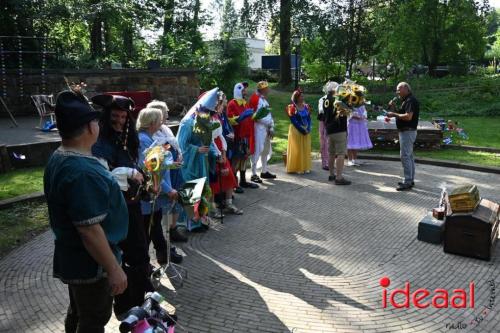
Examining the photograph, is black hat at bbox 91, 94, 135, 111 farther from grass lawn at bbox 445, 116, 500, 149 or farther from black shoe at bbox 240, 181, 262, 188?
grass lawn at bbox 445, 116, 500, 149

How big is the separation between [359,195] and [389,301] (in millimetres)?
4039

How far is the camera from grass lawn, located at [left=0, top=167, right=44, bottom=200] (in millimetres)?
8219

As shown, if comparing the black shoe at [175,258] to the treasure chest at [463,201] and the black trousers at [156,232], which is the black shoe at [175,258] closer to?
the black trousers at [156,232]

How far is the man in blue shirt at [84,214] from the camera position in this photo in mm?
2584

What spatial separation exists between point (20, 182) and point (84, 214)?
725 cm

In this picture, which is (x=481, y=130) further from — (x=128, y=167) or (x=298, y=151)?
(x=128, y=167)

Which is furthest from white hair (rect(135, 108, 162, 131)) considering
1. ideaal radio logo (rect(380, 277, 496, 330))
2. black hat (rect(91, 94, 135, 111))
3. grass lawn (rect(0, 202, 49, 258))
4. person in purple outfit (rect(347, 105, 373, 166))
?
person in purple outfit (rect(347, 105, 373, 166))

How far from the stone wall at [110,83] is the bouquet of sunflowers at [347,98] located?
30.1 ft

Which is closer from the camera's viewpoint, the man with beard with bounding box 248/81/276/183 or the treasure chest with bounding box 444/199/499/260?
the treasure chest with bounding box 444/199/499/260

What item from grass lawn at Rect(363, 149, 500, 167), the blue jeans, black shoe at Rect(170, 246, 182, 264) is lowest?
black shoe at Rect(170, 246, 182, 264)

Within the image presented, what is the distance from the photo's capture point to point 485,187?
8766 millimetres

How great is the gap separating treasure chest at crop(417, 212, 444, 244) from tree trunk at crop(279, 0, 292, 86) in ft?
71.0

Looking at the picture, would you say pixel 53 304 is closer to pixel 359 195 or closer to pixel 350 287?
pixel 350 287

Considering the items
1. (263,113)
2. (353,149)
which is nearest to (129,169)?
(263,113)
